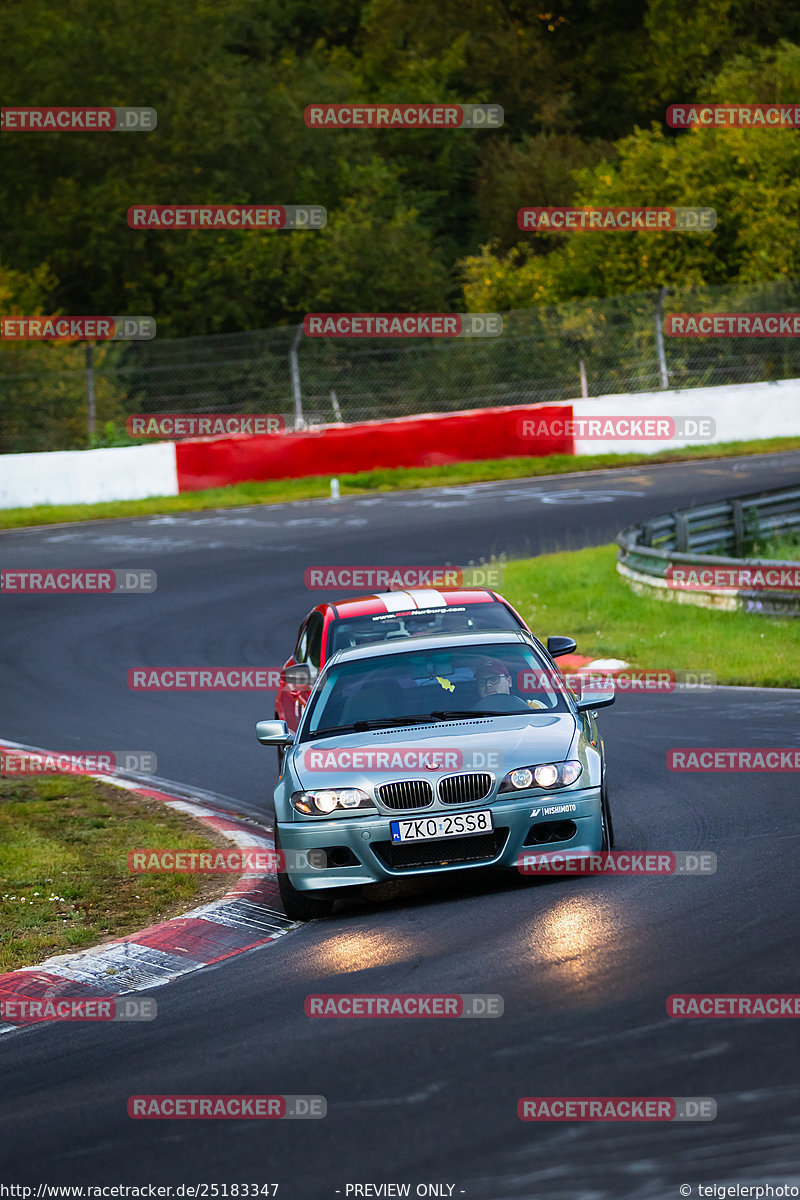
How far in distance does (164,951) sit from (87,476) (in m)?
21.1

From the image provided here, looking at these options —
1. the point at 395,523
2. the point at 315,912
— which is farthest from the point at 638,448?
the point at 315,912

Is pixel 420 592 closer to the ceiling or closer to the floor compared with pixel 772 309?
closer to the floor

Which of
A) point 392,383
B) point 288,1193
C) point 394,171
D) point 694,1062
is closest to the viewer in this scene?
point 288,1193

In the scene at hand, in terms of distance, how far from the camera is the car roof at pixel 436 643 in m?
9.33

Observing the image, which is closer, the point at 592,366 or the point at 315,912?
the point at 315,912

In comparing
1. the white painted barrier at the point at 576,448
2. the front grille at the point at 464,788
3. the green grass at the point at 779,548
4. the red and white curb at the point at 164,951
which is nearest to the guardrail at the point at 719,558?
the green grass at the point at 779,548

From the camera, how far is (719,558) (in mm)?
16891

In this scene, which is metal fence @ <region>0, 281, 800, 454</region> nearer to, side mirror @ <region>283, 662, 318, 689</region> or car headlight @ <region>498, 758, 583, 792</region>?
side mirror @ <region>283, 662, 318, 689</region>

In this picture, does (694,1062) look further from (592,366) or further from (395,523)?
(592,366)

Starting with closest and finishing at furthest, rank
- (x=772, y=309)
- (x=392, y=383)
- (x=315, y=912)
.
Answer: (x=315, y=912)
(x=392, y=383)
(x=772, y=309)

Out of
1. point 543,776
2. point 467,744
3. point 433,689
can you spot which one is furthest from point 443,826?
point 433,689

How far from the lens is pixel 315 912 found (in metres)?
8.14

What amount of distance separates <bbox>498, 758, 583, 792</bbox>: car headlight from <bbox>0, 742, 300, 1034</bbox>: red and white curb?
54.6 inches

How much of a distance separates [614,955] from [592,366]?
25769 mm
